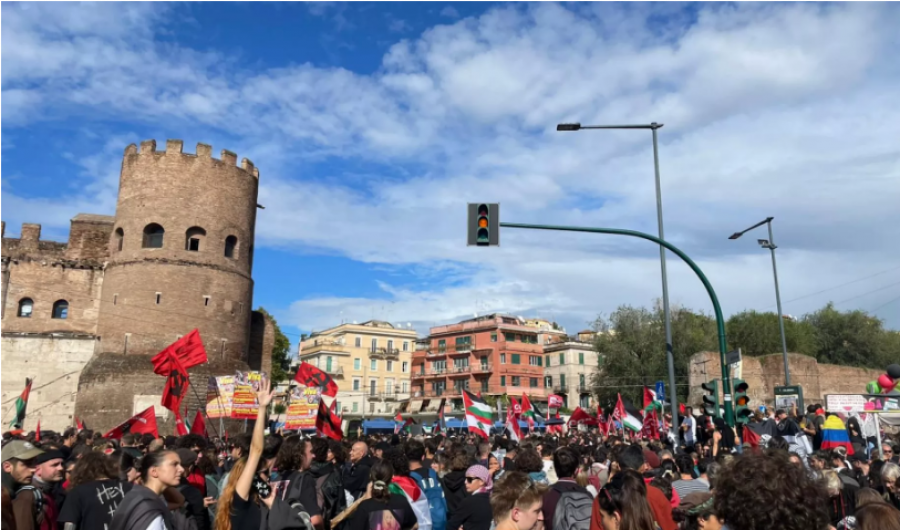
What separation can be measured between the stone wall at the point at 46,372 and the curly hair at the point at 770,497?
3522 cm

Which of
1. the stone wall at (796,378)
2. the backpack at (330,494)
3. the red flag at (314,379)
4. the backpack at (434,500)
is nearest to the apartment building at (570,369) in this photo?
the stone wall at (796,378)

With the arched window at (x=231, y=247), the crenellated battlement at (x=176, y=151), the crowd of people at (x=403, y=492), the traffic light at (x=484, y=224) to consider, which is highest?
the crenellated battlement at (x=176, y=151)

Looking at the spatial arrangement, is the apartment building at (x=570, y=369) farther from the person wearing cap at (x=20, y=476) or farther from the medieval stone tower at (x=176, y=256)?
the person wearing cap at (x=20, y=476)

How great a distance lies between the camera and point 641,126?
16578 millimetres

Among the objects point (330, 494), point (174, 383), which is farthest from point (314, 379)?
point (330, 494)

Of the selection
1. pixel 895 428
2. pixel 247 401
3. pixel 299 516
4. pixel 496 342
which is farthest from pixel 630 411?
pixel 496 342

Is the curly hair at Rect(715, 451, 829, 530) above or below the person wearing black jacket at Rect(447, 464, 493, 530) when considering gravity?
above

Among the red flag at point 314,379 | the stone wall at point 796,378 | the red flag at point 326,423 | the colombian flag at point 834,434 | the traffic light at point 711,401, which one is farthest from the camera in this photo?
the stone wall at point 796,378

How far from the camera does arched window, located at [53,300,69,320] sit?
34.2 meters

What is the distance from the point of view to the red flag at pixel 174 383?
15531mm

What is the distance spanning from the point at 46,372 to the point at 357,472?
104 feet

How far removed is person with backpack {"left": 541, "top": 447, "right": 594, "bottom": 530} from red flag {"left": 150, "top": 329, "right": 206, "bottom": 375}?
543 inches

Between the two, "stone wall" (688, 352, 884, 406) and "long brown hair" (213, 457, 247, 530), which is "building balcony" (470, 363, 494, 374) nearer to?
"stone wall" (688, 352, 884, 406)

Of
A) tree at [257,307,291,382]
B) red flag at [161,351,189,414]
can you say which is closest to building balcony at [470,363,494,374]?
tree at [257,307,291,382]
